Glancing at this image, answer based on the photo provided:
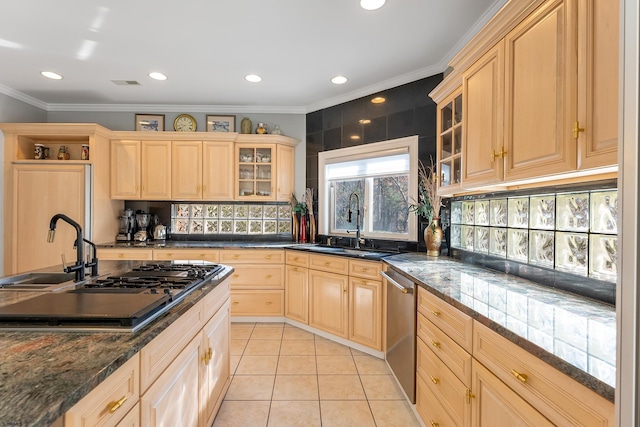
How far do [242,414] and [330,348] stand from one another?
1123 millimetres

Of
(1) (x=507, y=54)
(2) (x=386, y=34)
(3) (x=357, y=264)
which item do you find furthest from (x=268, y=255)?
(1) (x=507, y=54)

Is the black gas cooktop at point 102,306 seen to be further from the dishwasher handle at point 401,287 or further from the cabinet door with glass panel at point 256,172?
the cabinet door with glass panel at point 256,172

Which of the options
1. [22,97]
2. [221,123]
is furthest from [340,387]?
[22,97]

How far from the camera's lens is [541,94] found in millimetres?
1298

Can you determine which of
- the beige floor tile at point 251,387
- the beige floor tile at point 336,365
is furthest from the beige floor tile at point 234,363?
the beige floor tile at point 336,365

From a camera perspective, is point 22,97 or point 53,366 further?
point 22,97

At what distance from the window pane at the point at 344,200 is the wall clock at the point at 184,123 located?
202 cm

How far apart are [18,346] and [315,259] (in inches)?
96.7

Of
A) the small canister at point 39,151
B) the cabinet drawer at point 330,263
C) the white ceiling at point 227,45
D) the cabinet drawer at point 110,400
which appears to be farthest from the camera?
the small canister at point 39,151

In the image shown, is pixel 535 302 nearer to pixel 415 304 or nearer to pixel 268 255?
pixel 415 304

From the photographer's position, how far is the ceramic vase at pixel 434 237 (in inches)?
106

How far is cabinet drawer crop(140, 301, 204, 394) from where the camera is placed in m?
1.02

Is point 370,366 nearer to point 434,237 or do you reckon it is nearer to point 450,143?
point 434,237

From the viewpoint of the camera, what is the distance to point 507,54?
1517 mm
